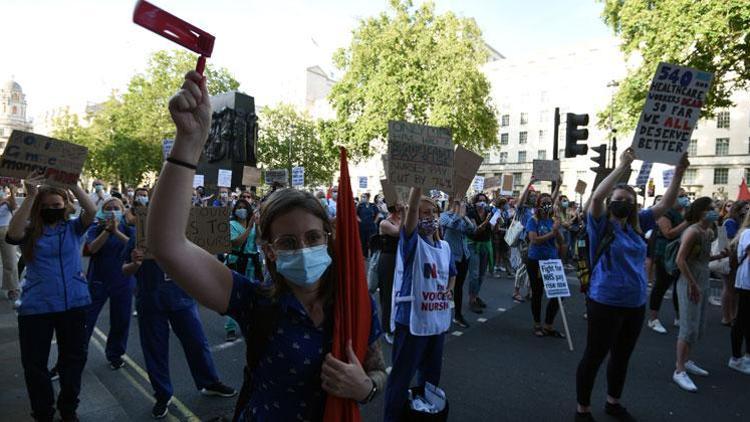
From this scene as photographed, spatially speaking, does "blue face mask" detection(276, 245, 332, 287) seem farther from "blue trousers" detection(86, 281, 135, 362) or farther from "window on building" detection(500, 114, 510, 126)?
"window on building" detection(500, 114, 510, 126)

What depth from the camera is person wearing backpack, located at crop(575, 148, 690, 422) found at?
3621 mm

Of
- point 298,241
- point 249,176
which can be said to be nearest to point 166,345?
point 298,241

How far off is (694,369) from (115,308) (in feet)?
21.4

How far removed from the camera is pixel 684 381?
4.68m

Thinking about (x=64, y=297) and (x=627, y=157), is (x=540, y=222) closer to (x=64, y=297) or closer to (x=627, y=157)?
(x=627, y=157)

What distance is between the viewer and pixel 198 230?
4066 mm

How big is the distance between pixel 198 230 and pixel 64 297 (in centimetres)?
112

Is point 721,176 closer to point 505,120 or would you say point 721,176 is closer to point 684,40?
point 505,120

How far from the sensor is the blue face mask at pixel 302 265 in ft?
5.20

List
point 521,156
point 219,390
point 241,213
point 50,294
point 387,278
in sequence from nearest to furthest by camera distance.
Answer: point 50,294 < point 219,390 < point 241,213 < point 387,278 < point 521,156

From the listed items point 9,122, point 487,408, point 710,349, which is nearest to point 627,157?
point 487,408

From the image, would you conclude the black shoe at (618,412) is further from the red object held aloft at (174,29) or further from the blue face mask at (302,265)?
the red object held aloft at (174,29)

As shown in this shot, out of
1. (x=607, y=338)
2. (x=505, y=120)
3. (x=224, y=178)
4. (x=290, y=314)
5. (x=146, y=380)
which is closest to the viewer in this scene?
(x=290, y=314)

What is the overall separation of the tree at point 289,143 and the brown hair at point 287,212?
41.1m
